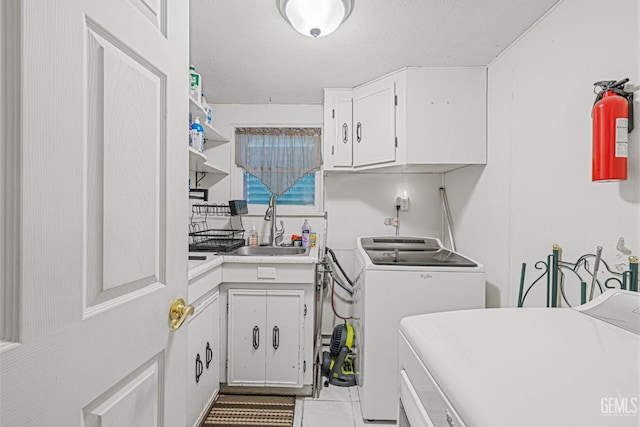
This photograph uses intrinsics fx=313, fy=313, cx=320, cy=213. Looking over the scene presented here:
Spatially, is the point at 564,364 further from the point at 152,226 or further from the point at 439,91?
the point at 439,91

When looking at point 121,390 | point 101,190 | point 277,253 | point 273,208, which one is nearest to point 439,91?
point 273,208

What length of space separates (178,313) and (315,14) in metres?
1.36

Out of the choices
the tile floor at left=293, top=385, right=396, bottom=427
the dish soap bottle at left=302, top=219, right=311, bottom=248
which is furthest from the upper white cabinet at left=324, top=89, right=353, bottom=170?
the tile floor at left=293, top=385, right=396, bottom=427

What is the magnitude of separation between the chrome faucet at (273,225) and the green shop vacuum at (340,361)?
0.89m

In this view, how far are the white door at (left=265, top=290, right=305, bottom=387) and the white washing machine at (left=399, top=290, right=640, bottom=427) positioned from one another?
3.81ft

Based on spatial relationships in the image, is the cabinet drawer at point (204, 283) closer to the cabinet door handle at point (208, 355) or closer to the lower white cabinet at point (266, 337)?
→ the lower white cabinet at point (266, 337)

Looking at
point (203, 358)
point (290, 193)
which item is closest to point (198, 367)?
point (203, 358)

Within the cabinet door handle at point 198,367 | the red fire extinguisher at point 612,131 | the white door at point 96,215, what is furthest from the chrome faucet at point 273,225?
the red fire extinguisher at point 612,131

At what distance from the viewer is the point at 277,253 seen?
102 inches

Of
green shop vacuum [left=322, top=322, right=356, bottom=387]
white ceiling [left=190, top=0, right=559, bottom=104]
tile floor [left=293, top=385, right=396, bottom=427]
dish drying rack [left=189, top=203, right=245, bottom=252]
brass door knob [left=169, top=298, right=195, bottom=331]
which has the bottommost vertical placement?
tile floor [left=293, top=385, right=396, bottom=427]

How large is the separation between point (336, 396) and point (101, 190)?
2.05 meters

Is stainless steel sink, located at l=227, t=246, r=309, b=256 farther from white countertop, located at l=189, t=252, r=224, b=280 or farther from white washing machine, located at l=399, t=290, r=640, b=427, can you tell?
white washing machine, located at l=399, t=290, r=640, b=427

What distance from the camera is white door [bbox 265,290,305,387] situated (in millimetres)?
2043
